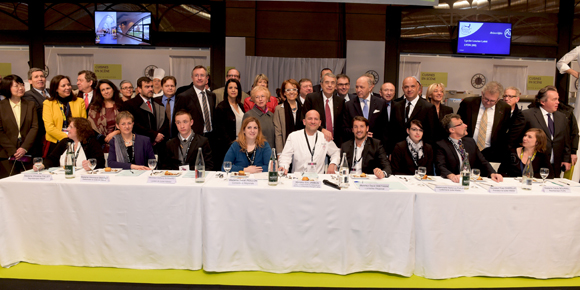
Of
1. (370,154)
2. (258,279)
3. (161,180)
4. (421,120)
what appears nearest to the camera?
(258,279)

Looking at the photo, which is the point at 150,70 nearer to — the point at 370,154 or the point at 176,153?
the point at 176,153

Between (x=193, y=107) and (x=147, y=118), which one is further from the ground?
(x=193, y=107)

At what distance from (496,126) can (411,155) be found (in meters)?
1.10

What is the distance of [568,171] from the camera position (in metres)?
3.98

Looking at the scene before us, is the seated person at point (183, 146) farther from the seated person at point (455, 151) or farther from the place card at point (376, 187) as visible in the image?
the seated person at point (455, 151)

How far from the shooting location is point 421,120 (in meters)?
3.57

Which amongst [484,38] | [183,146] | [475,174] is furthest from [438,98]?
[183,146]

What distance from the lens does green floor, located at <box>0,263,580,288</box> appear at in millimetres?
2354

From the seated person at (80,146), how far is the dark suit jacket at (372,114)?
7.34 feet

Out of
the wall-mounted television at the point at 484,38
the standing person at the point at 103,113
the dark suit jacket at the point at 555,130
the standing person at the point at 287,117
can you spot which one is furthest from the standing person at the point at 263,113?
the wall-mounted television at the point at 484,38

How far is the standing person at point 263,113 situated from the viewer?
354 cm

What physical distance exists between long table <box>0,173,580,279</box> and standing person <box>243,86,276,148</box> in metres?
1.23

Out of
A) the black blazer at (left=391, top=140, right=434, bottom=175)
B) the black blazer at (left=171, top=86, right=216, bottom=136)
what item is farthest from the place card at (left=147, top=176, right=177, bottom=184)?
the black blazer at (left=391, top=140, right=434, bottom=175)

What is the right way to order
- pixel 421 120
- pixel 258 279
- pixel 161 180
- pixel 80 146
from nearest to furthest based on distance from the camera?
pixel 258 279
pixel 161 180
pixel 80 146
pixel 421 120
